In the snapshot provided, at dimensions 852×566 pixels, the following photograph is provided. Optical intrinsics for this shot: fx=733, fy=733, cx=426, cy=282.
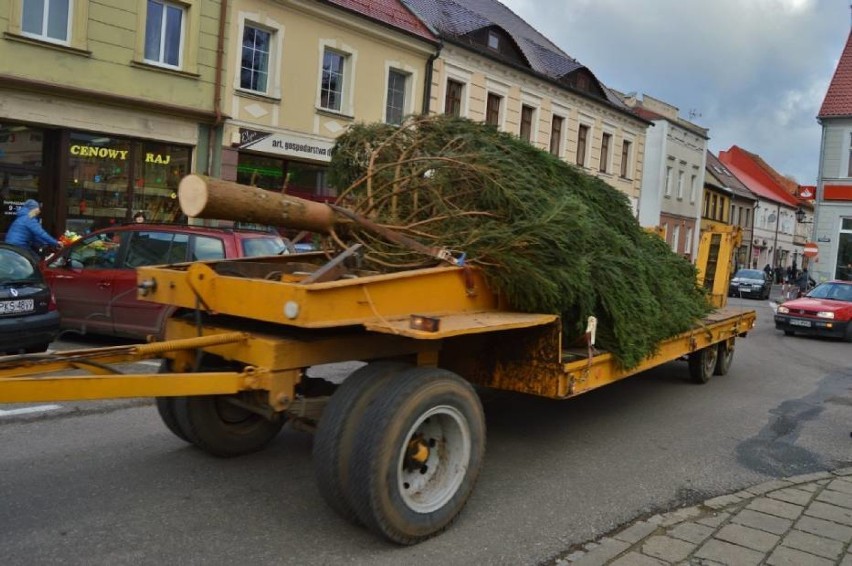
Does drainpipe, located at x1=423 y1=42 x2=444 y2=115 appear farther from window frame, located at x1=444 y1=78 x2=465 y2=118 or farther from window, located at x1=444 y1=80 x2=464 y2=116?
window, located at x1=444 y1=80 x2=464 y2=116

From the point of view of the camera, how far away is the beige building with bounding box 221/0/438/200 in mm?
17078

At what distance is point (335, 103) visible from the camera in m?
19.5

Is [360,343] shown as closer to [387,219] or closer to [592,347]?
[387,219]

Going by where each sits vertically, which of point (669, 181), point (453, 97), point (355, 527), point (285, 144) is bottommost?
point (355, 527)

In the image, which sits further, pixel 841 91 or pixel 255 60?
pixel 841 91

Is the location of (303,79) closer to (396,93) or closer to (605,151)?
(396,93)

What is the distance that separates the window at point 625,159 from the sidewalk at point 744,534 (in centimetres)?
3006

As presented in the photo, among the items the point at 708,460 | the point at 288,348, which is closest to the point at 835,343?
the point at 708,460

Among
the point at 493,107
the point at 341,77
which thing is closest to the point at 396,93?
the point at 341,77

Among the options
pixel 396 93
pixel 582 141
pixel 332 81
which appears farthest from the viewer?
pixel 582 141

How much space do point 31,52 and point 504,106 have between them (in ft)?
50.6

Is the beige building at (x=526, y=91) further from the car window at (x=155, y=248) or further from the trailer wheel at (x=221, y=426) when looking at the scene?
the trailer wheel at (x=221, y=426)

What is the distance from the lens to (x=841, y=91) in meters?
35.1

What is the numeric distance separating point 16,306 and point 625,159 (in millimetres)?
30237
